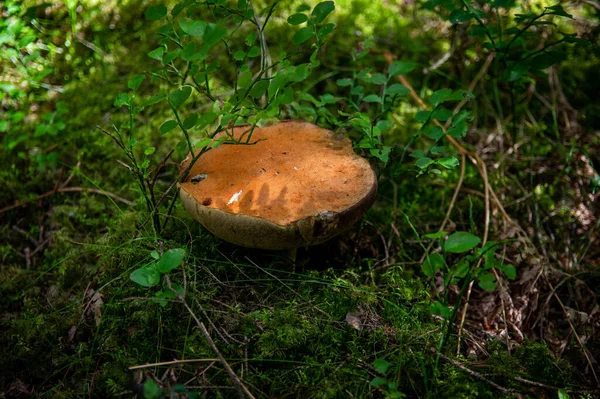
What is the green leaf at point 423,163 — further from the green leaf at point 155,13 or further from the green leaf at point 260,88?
the green leaf at point 155,13

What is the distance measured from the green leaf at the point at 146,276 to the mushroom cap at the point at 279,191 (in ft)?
0.97

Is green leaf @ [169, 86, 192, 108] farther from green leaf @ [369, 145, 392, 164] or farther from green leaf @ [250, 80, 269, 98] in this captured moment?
green leaf @ [369, 145, 392, 164]

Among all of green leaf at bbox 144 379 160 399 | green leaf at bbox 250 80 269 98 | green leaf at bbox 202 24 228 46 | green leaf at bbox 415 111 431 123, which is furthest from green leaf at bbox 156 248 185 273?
green leaf at bbox 415 111 431 123

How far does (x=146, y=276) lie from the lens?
171cm

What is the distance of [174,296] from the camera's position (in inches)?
68.0

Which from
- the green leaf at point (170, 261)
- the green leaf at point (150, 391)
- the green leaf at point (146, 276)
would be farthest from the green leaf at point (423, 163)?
the green leaf at point (150, 391)

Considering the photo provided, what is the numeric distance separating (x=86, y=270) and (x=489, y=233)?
2294mm

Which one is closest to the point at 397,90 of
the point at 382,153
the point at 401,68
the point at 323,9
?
the point at 401,68

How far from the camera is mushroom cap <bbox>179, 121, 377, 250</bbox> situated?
1.76 meters

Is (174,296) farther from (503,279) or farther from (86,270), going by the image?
(503,279)

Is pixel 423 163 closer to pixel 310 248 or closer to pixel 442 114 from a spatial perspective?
pixel 442 114

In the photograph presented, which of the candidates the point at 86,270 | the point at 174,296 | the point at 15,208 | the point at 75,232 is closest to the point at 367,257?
the point at 174,296

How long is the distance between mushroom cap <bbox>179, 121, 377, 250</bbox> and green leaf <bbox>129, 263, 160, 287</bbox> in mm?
295

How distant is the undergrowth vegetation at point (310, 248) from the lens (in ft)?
5.88
